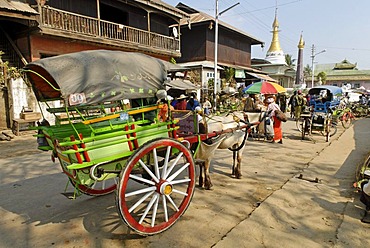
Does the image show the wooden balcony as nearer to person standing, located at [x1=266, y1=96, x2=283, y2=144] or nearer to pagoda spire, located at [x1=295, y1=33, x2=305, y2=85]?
person standing, located at [x1=266, y1=96, x2=283, y2=144]

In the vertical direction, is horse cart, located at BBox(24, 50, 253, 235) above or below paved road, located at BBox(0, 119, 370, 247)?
above

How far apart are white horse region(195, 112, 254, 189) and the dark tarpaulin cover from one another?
1.58m

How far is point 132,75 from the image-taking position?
3.09 metres

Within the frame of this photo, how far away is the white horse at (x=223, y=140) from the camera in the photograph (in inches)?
180

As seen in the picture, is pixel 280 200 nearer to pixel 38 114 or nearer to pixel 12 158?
pixel 12 158

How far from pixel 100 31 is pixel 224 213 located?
472 inches

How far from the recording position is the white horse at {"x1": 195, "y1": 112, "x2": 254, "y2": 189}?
4566mm

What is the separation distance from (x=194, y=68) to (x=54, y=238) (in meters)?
17.0

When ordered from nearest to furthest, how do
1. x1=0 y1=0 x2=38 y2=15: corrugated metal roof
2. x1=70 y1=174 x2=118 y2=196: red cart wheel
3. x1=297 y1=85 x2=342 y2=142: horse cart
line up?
x1=70 y1=174 x2=118 y2=196: red cart wheel
x1=297 y1=85 x2=342 y2=142: horse cart
x1=0 y1=0 x2=38 y2=15: corrugated metal roof

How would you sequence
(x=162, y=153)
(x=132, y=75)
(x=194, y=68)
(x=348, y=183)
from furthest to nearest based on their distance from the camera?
1. (x=194, y=68)
2. (x=348, y=183)
3. (x=162, y=153)
4. (x=132, y=75)

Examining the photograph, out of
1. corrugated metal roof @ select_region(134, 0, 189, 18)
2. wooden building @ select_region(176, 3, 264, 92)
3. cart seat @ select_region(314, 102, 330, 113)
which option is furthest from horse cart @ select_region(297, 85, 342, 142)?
corrugated metal roof @ select_region(134, 0, 189, 18)

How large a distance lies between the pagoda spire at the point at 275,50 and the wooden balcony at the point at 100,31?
22444mm

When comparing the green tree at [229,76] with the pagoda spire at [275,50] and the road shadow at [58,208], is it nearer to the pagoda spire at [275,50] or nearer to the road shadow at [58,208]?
the pagoda spire at [275,50]

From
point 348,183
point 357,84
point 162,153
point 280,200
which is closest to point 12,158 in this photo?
point 162,153
